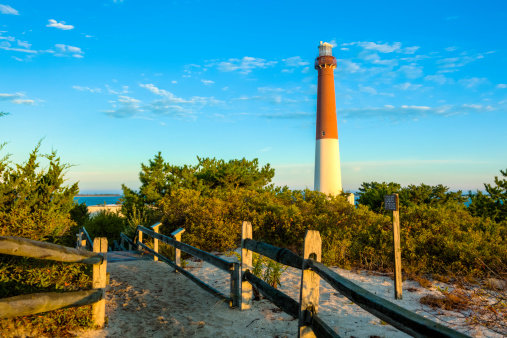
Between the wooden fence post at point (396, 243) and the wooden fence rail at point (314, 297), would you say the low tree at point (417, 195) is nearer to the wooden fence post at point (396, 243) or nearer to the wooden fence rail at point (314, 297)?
the wooden fence post at point (396, 243)

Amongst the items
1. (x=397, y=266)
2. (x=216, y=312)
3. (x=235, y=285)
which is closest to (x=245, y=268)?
(x=235, y=285)

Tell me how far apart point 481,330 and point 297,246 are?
18.6ft

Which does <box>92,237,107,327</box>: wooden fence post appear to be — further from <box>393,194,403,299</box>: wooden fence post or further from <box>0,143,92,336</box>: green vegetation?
<box>393,194,403,299</box>: wooden fence post

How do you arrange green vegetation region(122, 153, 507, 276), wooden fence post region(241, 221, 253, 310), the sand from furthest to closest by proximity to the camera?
green vegetation region(122, 153, 507, 276) < wooden fence post region(241, 221, 253, 310) < the sand

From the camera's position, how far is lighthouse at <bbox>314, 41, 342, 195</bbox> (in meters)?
26.5

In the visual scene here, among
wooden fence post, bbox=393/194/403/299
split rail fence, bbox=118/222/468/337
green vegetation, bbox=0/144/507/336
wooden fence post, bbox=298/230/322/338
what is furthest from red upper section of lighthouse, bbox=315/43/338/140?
wooden fence post, bbox=298/230/322/338

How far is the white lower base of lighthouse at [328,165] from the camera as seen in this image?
26484 mm

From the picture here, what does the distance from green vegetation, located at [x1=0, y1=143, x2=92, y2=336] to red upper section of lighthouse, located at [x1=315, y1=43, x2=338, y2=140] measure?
22.1 m

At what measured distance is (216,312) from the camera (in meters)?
5.75

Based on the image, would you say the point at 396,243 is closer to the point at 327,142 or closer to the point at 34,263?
the point at 34,263

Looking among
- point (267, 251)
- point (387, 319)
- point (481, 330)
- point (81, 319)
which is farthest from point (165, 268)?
point (387, 319)

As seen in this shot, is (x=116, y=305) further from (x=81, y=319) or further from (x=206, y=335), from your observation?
(x=206, y=335)

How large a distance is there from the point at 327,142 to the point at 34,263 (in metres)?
23.5

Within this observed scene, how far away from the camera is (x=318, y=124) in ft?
88.5
